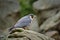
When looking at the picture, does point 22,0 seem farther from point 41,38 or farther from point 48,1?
point 41,38

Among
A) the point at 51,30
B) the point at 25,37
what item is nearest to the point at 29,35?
the point at 25,37

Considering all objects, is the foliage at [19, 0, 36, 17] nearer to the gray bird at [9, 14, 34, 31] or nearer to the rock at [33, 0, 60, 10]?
the rock at [33, 0, 60, 10]

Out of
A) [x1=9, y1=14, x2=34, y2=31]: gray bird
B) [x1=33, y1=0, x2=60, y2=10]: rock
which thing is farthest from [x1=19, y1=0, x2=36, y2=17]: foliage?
[x1=9, y1=14, x2=34, y2=31]: gray bird

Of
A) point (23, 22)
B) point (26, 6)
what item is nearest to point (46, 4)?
point (23, 22)

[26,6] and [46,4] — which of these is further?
[26,6]

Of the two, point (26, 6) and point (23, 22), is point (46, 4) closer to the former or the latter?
point (23, 22)

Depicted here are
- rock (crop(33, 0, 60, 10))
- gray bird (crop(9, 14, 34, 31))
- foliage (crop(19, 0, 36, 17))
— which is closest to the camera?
gray bird (crop(9, 14, 34, 31))

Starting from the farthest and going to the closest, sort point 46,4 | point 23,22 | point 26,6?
point 26,6 → point 46,4 → point 23,22

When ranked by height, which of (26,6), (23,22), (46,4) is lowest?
(23,22)

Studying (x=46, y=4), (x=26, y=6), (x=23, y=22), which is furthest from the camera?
(x=26, y=6)

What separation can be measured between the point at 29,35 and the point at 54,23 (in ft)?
7.51

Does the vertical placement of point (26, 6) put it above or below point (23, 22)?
above

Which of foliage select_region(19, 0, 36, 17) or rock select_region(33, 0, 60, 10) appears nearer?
rock select_region(33, 0, 60, 10)

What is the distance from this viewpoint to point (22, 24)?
361cm
